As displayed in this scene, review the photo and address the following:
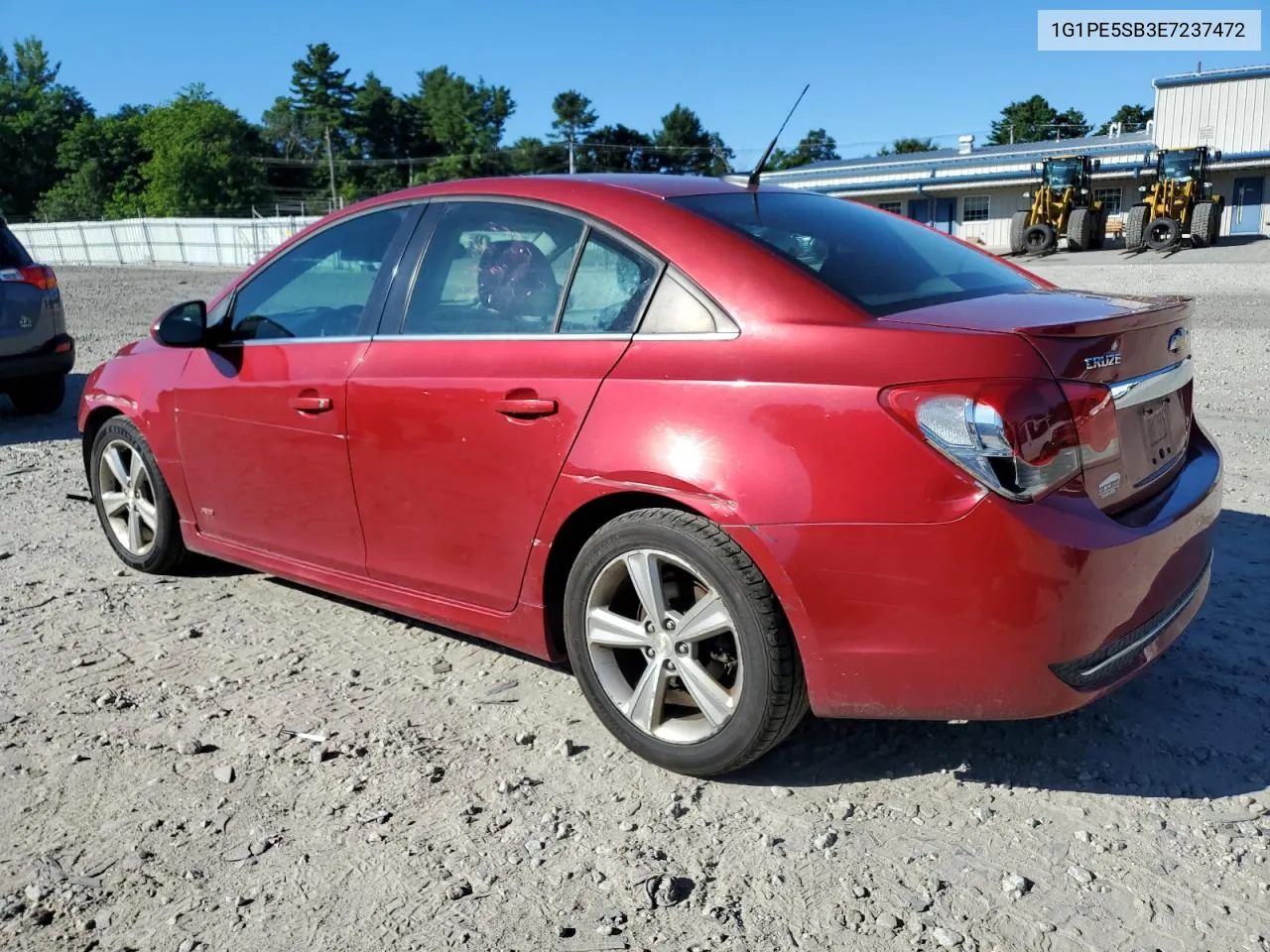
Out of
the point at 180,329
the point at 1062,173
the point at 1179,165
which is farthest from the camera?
the point at 1062,173

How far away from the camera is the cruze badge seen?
271cm

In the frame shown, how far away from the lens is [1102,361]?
108 inches

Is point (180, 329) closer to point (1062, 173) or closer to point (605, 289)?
point (605, 289)

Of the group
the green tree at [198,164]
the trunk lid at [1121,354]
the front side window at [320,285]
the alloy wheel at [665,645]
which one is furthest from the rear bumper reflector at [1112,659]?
the green tree at [198,164]

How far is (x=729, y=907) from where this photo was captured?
8.41 feet

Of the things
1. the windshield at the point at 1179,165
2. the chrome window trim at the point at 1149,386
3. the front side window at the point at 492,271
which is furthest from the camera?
the windshield at the point at 1179,165

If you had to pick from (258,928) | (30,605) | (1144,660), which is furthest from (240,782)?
(1144,660)

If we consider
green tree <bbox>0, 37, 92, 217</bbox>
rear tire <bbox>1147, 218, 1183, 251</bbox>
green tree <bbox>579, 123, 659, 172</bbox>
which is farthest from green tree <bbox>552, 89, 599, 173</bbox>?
rear tire <bbox>1147, 218, 1183, 251</bbox>

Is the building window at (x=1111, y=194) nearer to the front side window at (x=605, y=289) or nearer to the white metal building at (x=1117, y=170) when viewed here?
the white metal building at (x=1117, y=170)

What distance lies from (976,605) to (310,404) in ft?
7.92

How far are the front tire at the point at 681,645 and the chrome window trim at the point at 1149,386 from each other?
1003 mm

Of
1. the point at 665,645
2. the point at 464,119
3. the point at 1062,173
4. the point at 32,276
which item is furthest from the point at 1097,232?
the point at 464,119

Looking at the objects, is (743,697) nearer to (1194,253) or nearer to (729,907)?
(729,907)

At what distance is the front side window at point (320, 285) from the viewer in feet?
13.1
